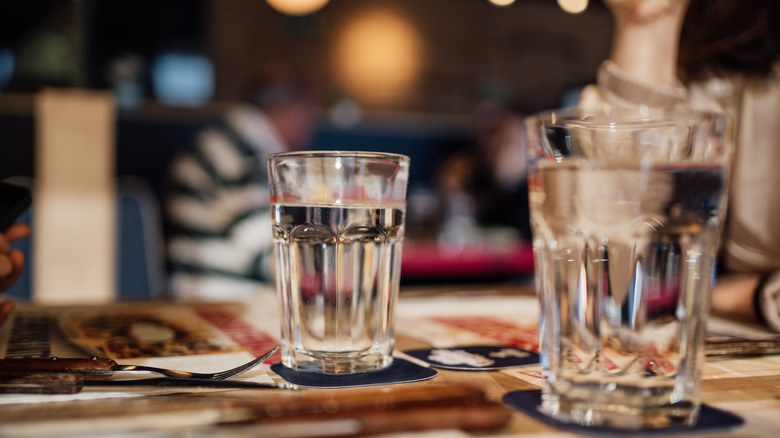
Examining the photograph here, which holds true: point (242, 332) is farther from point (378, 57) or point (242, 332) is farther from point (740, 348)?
point (378, 57)

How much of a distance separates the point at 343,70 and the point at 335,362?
4.89m

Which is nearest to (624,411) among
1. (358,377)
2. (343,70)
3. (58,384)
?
(358,377)

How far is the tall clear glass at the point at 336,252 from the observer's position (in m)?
0.48

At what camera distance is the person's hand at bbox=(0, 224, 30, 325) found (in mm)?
595

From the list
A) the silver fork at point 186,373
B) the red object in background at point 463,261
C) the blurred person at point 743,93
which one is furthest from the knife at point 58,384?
the red object in background at point 463,261

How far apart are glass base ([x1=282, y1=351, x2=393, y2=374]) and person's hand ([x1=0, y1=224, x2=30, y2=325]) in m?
0.29

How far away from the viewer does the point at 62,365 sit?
0.43 metres

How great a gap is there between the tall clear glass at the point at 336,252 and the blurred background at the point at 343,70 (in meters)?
3.01

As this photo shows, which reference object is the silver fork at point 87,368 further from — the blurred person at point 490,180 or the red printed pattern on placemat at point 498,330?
the blurred person at point 490,180

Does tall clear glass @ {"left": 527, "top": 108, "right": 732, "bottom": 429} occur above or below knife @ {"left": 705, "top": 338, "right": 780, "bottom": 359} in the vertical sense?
above

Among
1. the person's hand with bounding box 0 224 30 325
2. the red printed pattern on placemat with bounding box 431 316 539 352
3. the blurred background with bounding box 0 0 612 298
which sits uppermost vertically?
the blurred background with bounding box 0 0 612 298

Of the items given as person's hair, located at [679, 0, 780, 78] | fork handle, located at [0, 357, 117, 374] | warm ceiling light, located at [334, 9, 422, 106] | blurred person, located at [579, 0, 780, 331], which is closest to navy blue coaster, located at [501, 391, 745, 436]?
fork handle, located at [0, 357, 117, 374]

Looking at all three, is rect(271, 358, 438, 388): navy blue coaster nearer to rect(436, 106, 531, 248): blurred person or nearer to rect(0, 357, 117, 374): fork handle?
rect(0, 357, 117, 374): fork handle

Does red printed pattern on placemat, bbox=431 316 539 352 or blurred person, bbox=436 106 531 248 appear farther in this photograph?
blurred person, bbox=436 106 531 248
